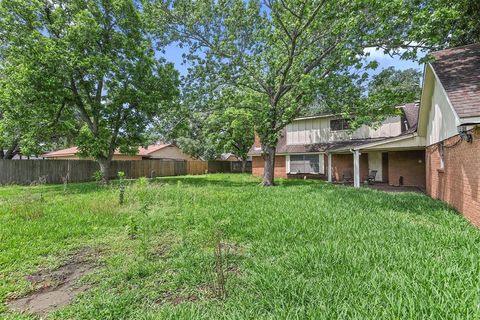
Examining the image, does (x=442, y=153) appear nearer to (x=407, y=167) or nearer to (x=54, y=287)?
(x=407, y=167)

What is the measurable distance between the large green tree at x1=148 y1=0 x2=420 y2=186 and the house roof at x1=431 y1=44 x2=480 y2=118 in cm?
357

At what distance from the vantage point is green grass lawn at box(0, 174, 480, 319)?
249 centimetres

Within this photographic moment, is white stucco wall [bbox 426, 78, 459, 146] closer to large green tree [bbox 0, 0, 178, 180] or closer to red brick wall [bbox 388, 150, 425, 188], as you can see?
red brick wall [bbox 388, 150, 425, 188]

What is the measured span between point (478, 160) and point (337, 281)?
15.9 ft

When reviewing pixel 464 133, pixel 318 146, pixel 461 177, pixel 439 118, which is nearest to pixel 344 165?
pixel 318 146

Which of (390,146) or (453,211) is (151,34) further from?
(453,211)

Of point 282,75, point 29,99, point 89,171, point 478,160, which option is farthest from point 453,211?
point 89,171

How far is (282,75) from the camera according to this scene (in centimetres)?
1378

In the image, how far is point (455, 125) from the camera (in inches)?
248

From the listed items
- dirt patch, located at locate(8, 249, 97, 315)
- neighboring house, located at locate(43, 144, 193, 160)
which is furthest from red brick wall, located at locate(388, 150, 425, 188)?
neighboring house, located at locate(43, 144, 193, 160)

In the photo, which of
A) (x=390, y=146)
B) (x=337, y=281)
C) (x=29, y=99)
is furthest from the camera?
(x=29, y=99)

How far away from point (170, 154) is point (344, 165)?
892 inches

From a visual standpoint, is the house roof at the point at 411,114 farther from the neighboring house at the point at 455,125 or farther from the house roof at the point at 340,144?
the neighboring house at the point at 455,125

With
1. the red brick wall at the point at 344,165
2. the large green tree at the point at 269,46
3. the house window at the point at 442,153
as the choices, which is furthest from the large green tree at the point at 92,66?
the house window at the point at 442,153
